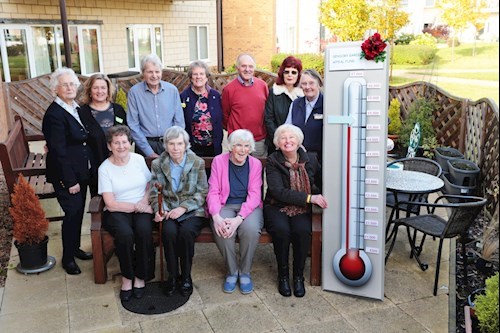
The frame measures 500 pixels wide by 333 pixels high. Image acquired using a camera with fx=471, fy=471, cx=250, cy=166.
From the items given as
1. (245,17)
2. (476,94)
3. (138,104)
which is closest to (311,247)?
(138,104)

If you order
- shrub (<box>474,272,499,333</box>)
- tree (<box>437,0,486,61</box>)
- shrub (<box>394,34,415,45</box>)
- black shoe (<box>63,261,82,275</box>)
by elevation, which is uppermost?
shrub (<box>394,34,415,45</box>)

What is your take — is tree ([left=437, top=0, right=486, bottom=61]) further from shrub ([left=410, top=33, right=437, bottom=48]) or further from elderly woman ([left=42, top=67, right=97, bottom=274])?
elderly woman ([left=42, top=67, right=97, bottom=274])

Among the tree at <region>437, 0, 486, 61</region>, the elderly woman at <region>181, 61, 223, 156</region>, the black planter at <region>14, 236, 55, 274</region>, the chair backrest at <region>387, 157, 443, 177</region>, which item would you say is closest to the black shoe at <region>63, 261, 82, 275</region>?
the black planter at <region>14, 236, 55, 274</region>

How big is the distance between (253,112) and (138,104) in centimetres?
102

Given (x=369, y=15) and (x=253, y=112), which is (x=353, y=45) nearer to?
(x=253, y=112)

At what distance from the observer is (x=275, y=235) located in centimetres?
345

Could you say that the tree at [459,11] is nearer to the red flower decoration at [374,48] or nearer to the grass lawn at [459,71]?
the grass lawn at [459,71]

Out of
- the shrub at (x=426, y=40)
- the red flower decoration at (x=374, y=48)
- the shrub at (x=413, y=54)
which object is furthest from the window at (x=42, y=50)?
the shrub at (x=426, y=40)

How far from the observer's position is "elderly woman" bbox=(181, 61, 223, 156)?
423 cm

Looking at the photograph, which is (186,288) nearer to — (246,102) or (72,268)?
(72,268)

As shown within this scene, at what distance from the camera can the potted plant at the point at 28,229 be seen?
11.8ft

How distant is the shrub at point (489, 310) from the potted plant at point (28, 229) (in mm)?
3137

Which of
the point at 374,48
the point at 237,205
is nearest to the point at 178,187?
the point at 237,205

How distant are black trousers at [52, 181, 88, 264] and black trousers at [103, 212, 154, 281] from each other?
0.36 meters
